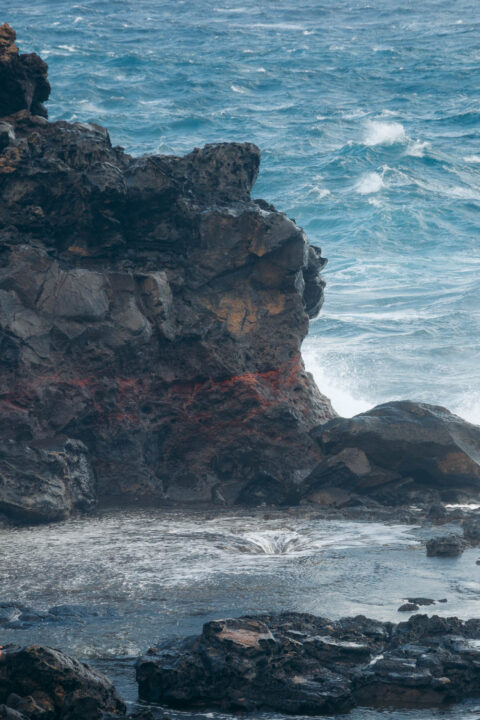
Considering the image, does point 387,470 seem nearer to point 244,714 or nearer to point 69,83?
point 244,714

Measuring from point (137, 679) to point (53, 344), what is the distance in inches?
333

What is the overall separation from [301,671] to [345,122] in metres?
46.6

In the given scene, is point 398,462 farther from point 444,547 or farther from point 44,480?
point 44,480

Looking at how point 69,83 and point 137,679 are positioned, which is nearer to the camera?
point 137,679

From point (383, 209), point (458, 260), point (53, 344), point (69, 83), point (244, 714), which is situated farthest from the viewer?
point (69, 83)

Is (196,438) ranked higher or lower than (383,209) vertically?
lower

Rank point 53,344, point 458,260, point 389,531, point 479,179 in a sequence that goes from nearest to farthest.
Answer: point 389,531
point 53,344
point 458,260
point 479,179

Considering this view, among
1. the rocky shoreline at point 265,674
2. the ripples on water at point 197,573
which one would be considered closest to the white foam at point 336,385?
the ripples on water at point 197,573

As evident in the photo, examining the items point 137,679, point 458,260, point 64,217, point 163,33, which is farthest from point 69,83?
point 137,679

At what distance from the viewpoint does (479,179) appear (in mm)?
45312

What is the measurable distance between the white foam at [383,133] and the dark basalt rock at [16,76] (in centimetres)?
3326

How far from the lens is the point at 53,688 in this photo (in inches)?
334

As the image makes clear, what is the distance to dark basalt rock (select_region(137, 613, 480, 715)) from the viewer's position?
359 inches

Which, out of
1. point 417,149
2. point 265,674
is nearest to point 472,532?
point 265,674
